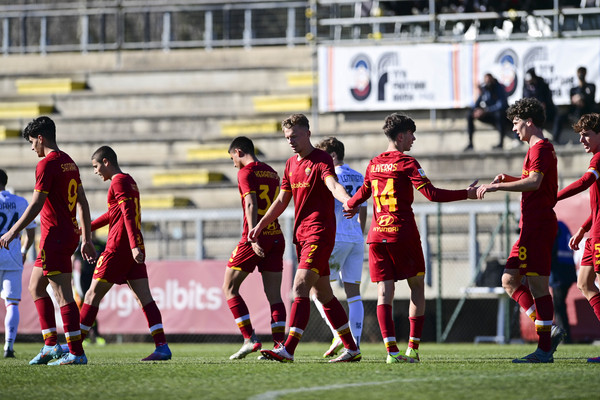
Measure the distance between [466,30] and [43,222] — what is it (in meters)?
14.4

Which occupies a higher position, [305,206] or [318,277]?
[305,206]

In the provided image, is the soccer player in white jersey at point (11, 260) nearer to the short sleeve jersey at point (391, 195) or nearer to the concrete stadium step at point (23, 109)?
the short sleeve jersey at point (391, 195)

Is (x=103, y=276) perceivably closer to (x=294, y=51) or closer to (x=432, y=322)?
(x=432, y=322)

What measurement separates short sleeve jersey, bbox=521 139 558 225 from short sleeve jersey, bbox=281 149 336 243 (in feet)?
5.32

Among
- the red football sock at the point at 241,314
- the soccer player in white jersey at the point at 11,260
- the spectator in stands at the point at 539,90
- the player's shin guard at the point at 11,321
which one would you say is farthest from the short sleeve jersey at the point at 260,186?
the spectator in stands at the point at 539,90

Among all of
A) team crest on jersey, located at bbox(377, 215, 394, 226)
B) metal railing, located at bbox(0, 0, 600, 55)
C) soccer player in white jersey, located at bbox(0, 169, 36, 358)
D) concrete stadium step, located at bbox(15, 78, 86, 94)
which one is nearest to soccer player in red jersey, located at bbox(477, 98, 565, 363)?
team crest on jersey, located at bbox(377, 215, 394, 226)

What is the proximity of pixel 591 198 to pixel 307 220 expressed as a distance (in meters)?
2.54

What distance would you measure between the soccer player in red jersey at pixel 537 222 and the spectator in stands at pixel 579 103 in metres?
10.9

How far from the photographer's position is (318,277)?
8.58 m

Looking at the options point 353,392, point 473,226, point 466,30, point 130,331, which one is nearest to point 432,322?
point 473,226

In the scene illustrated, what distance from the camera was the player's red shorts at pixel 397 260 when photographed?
8.64m

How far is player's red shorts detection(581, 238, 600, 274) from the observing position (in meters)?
8.85

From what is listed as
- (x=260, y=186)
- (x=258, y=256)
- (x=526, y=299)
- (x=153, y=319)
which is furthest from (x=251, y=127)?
(x=526, y=299)

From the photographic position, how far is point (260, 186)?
10078 mm
